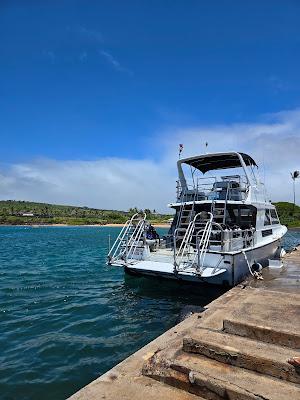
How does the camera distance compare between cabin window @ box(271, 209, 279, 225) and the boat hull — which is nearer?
the boat hull

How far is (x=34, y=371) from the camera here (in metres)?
6.50

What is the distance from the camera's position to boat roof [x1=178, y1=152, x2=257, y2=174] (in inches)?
615

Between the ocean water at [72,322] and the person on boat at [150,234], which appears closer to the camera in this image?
the ocean water at [72,322]

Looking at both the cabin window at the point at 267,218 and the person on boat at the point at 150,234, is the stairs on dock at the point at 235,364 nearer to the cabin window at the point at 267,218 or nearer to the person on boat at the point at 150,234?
the person on boat at the point at 150,234

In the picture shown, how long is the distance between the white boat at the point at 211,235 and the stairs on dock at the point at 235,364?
18.2 ft

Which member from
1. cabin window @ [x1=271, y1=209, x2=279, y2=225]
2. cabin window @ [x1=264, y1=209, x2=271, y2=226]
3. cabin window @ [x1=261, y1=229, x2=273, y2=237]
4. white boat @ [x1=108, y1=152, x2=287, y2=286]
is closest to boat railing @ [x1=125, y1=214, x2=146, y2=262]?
white boat @ [x1=108, y1=152, x2=287, y2=286]

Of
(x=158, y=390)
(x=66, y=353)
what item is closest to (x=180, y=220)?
(x=66, y=353)

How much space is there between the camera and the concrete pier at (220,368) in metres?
3.99

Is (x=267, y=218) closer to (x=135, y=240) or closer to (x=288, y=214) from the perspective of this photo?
(x=135, y=240)

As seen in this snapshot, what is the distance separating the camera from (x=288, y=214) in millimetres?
83562

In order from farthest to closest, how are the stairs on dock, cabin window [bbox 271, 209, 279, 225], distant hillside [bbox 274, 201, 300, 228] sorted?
1. distant hillside [bbox 274, 201, 300, 228]
2. cabin window [bbox 271, 209, 279, 225]
3. the stairs on dock

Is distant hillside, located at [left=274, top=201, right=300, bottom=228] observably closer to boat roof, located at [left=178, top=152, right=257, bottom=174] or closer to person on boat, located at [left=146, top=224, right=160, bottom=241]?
boat roof, located at [left=178, top=152, right=257, bottom=174]

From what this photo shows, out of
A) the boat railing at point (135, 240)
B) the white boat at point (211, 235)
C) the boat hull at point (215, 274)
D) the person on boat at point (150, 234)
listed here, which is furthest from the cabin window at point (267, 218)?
the boat railing at point (135, 240)

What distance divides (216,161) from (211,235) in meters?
4.88
